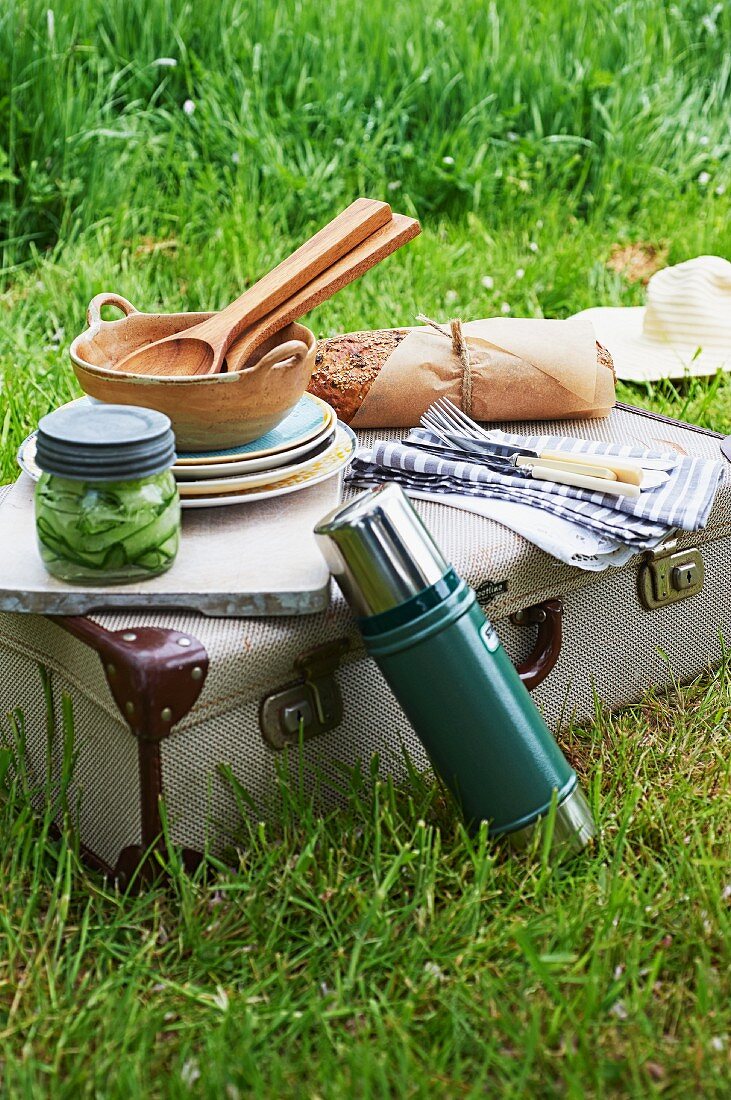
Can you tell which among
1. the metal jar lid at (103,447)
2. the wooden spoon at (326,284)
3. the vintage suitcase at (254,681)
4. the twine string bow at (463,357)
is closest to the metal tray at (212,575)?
the vintage suitcase at (254,681)

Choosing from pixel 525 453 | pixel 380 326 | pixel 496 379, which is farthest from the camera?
pixel 380 326

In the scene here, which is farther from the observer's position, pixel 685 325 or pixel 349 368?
pixel 685 325

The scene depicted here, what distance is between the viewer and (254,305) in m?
1.76

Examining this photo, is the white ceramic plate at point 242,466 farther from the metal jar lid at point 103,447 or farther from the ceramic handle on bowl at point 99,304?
the ceramic handle on bowl at point 99,304

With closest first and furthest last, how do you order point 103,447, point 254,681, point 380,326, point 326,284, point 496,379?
point 103,447, point 254,681, point 326,284, point 496,379, point 380,326

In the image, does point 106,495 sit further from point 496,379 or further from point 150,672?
point 496,379

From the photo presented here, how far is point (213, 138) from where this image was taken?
392cm

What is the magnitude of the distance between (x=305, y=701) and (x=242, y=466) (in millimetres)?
352

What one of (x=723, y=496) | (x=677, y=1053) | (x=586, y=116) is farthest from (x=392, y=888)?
(x=586, y=116)

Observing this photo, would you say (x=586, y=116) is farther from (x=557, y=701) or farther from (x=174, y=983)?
(x=174, y=983)

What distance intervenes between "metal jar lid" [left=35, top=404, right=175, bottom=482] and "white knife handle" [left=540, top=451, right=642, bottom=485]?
673 mm

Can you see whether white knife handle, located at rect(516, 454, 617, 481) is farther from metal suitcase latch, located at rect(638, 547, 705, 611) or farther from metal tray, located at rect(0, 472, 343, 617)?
metal tray, located at rect(0, 472, 343, 617)

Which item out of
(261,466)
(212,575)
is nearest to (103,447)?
(212,575)

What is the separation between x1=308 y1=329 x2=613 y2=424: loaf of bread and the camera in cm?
204
